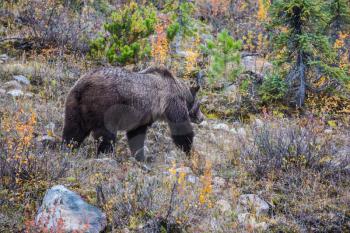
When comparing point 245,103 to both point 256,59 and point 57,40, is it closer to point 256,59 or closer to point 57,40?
point 256,59

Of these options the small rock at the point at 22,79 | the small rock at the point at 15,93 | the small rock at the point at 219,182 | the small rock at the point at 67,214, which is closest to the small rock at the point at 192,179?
the small rock at the point at 219,182

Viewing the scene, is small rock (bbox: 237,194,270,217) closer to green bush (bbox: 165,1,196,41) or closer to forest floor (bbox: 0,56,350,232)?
forest floor (bbox: 0,56,350,232)

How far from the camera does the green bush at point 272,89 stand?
9.51m

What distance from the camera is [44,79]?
909 cm

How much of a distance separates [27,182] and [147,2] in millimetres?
10748

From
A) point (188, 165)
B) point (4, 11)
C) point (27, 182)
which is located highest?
point (4, 11)

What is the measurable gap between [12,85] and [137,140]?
9.40 ft

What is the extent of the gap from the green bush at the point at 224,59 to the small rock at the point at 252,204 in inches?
185

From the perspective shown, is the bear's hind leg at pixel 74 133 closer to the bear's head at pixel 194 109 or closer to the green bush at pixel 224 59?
the bear's head at pixel 194 109

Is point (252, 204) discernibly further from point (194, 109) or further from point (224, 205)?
point (194, 109)

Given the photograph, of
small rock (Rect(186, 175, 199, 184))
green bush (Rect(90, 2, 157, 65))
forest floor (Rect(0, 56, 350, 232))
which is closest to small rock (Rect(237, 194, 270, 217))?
forest floor (Rect(0, 56, 350, 232))

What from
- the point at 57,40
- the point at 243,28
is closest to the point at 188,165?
the point at 57,40

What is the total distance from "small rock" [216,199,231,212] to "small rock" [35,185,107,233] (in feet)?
4.45

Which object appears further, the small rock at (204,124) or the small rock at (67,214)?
the small rock at (204,124)
